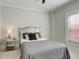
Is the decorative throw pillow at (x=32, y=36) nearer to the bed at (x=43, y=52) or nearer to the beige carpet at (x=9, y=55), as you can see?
the beige carpet at (x=9, y=55)

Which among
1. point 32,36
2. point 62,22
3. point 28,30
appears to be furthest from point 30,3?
point 62,22

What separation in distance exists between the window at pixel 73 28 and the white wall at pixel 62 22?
0.87ft

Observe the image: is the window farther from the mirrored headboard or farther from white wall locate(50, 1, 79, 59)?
the mirrored headboard

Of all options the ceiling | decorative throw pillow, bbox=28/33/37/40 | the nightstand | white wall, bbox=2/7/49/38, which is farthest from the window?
the nightstand

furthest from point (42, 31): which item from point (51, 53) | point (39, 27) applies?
point (51, 53)

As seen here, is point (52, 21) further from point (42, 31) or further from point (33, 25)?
point (33, 25)

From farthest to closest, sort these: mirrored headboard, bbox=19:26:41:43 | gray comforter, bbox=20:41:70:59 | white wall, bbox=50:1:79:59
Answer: mirrored headboard, bbox=19:26:41:43 → white wall, bbox=50:1:79:59 → gray comforter, bbox=20:41:70:59

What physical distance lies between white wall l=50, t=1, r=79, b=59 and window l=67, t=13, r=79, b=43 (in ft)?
0.87

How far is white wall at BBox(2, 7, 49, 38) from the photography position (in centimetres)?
428

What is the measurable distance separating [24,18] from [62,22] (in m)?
2.27

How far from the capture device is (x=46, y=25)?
17.9ft

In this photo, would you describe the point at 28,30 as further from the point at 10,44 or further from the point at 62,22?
the point at 62,22

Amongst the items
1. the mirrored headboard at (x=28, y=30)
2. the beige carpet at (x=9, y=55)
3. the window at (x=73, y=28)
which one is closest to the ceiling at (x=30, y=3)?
the window at (x=73, y=28)

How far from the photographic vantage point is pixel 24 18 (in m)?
4.71
